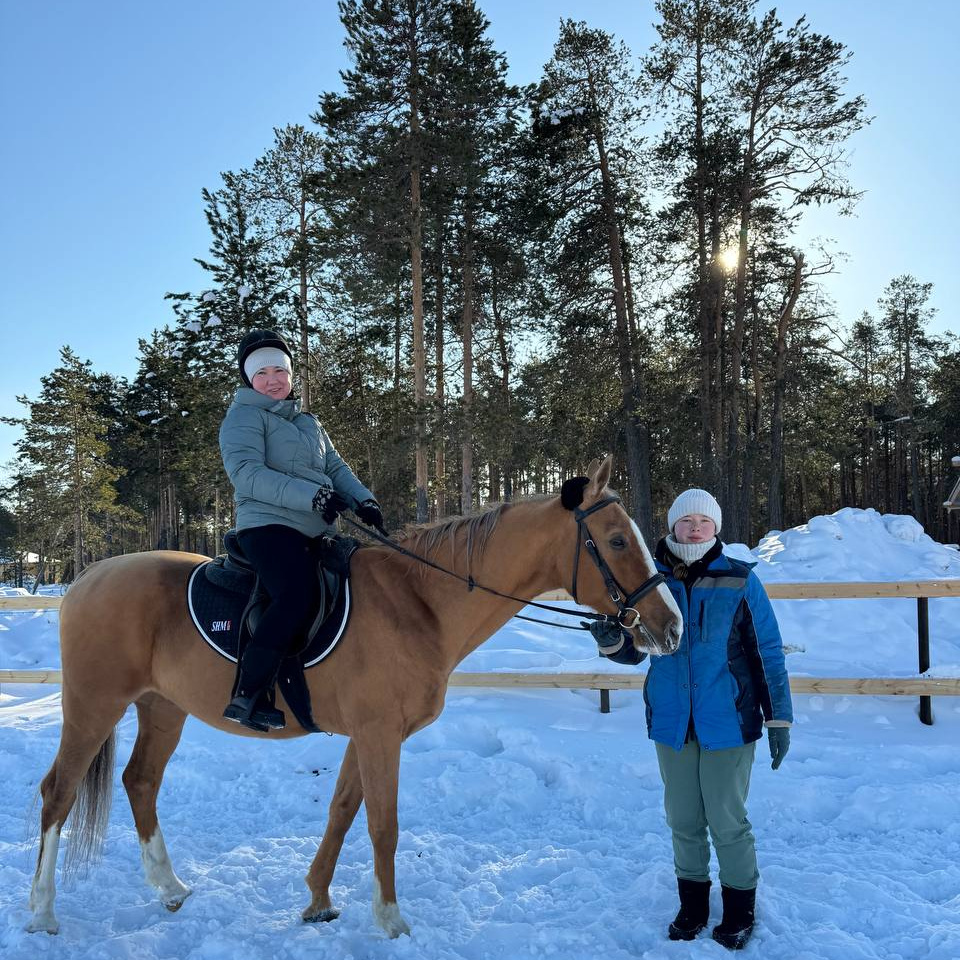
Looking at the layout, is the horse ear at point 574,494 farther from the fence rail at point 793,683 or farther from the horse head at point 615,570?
the fence rail at point 793,683

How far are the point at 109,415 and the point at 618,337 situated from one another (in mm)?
35924

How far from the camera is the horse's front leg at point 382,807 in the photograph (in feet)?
10.3

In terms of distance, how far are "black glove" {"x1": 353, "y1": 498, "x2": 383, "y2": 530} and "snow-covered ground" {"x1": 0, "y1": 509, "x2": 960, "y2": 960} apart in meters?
1.89

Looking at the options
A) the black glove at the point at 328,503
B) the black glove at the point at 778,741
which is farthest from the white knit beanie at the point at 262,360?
the black glove at the point at 778,741

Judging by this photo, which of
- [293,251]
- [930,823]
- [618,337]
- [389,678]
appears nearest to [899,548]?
[618,337]

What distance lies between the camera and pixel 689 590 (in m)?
3.32

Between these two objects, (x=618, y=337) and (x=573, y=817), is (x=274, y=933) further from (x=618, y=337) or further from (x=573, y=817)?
(x=618, y=337)

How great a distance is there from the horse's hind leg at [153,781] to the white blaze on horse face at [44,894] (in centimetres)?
40

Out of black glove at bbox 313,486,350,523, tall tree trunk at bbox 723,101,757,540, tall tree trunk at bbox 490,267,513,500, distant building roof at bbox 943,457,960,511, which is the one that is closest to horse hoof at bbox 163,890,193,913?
black glove at bbox 313,486,350,523

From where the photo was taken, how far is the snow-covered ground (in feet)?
10.1

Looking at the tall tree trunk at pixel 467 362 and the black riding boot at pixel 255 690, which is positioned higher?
the tall tree trunk at pixel 467 362

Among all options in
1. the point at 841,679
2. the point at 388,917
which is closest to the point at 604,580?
the point at 388,917

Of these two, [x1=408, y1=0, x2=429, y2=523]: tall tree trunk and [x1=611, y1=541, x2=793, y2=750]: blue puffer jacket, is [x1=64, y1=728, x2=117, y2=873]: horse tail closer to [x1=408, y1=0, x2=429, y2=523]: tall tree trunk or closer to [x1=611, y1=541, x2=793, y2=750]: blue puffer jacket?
[x1=611, y1=541, x2=793, y2=750]: blue puffer jacket

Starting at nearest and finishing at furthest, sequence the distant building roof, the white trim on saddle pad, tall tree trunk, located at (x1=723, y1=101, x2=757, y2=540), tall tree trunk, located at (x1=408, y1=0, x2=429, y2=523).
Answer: the white trim on saddle pad
tall tree trunk, located at (x1=408, y1=0, x2=429, y2=523)
the distant building roof
tall tree trunk, located at (x1=723, y1=101, x2=757, y2=540)
